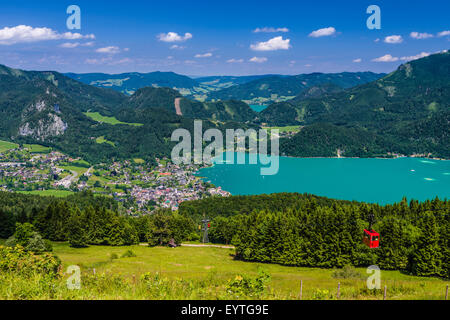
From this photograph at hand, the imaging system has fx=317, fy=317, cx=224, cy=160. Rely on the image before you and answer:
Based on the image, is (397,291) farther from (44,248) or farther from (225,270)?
(44,248)

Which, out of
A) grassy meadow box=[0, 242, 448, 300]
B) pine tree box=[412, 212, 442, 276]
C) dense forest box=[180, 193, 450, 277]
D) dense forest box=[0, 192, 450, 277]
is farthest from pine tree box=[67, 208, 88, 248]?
pine tree box=[412, 212, 442, 276]

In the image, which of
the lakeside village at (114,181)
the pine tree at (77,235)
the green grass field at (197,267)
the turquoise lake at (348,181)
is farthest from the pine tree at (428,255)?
the turquoise lake at (348,181)

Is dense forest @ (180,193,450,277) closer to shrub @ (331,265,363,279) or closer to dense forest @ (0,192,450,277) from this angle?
dense forest @ (0,192,450,277)

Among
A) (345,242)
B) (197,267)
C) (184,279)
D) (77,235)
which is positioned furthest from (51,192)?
(345,242)

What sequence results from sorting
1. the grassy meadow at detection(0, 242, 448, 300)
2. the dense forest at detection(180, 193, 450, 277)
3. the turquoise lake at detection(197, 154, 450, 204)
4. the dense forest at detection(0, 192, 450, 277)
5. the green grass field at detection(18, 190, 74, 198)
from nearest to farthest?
the grassy meadow at detection(0, 242, 448, 300) < the dense forest at detection(180, 193, 450, 277) < the dense forest at detection(0, 192, 450, 277) < the green grass field at detection(18, 190, 74, 198) < the turquoise lake at detection(197, 154, 450, 204)

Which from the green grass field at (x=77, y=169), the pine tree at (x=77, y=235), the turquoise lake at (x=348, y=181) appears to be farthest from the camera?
the green grass field at (x=77, y=169)

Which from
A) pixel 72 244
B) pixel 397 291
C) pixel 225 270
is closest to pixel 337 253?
pixel 225 270

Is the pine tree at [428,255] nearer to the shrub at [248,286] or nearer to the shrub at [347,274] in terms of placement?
the shrub at [347,274]
